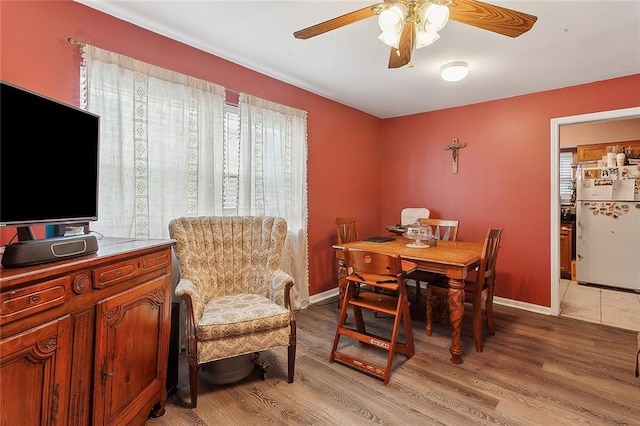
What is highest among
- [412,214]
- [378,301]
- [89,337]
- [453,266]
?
[412,214]

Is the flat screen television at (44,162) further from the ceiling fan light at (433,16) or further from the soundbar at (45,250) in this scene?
the ceiling fan light at (433,16)

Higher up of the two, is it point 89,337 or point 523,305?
point 89,337

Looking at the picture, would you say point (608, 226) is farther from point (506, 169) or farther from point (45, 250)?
point (45, 250)

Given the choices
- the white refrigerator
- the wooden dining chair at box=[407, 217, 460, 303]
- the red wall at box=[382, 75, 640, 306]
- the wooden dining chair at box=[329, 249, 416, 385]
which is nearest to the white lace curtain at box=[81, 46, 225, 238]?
the wooden dining chair at box=[329, 249, 416, 385]

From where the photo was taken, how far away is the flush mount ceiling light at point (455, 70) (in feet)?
8.35

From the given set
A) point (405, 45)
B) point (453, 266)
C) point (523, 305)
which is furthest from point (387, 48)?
point (523, 305)

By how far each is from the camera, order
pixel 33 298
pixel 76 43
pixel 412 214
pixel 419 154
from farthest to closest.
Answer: pixel 419 154 < pixel 412 214 < pixel 76 43 < pixel 33 298

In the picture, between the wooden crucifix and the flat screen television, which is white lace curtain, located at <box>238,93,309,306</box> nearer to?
the flat screen television

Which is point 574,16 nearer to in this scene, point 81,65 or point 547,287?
point 547,287

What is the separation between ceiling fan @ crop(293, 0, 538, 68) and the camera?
1.39 m

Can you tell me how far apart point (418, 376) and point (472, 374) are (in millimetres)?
383

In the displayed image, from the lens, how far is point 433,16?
56.4 inches

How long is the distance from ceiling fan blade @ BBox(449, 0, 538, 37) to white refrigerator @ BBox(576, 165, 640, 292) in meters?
3.94

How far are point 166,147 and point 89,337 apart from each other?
1.43 meters
